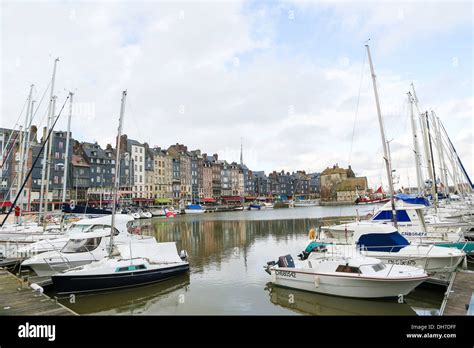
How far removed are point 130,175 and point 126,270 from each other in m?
86.5

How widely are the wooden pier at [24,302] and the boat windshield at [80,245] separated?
3836 mm

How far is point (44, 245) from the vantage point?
2042cm

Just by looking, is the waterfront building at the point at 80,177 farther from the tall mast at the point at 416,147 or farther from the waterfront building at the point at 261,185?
the waterfront building at the point at 261,185

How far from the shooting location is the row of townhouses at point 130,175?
232 feet

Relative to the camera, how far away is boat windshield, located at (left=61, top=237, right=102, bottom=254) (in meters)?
18.5

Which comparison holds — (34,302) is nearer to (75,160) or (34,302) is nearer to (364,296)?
(364,296)

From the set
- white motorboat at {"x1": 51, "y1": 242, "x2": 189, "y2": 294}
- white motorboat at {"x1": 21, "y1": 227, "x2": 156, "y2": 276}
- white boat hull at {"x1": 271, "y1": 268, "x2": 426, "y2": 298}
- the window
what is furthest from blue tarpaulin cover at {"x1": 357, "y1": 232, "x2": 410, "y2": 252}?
white motorboat at {"x1": 21, "y1": 227, "x2": 156, "y2": 276}

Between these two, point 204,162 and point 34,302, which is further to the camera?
point 204,162

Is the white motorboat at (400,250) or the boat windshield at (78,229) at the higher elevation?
the boat windshield at (78,229)

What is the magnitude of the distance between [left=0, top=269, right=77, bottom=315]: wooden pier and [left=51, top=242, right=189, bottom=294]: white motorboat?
153 cm

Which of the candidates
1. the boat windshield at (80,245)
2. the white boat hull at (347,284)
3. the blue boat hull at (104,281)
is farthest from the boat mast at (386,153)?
the boat windshield at (80,245)

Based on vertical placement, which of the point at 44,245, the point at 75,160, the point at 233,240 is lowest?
the point at 233,240
